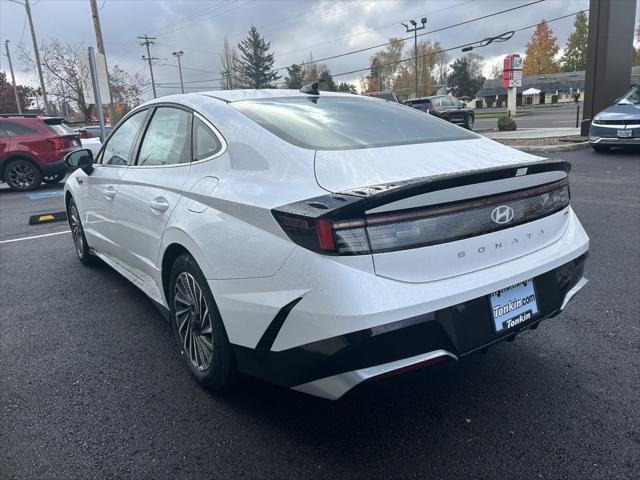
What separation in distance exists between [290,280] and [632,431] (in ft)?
5.54

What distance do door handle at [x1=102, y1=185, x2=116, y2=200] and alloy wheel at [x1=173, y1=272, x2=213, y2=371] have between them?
1.25 meters

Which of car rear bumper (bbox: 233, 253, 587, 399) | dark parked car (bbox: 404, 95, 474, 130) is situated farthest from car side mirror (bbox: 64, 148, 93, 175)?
dark parked car (bbox: 404, 95, 474, 130)

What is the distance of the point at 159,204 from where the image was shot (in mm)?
2967

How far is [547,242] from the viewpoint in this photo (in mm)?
2488

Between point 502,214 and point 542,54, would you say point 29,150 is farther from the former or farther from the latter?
point 542,54

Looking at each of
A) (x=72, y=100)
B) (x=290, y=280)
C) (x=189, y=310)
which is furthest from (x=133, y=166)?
(x=72, y=100)

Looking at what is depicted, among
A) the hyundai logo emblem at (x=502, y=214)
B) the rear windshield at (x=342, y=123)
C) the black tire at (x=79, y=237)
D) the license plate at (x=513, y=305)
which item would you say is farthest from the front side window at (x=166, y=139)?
the black tire at (x=79, y=237)

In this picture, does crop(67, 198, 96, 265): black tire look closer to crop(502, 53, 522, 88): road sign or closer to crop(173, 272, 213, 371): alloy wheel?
crop(173, 272, 213, 371): alloy wheel

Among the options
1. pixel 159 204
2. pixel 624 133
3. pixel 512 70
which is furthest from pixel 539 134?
pixel 159 204

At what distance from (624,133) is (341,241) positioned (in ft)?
37.2

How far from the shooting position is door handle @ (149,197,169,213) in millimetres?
2906

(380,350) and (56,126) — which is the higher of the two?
(56,126)

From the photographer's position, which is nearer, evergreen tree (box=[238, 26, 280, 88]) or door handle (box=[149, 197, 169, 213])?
door handle (box=[149, 197, 169, 213])

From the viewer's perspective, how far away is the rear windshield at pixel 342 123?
2547mm
